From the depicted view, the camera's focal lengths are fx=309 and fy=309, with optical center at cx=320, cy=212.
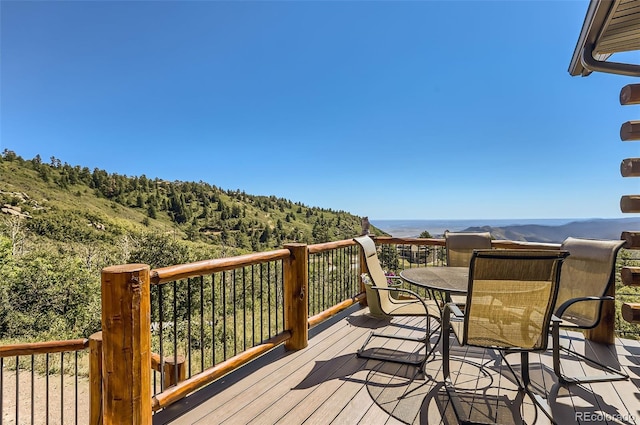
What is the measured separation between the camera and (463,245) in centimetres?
422

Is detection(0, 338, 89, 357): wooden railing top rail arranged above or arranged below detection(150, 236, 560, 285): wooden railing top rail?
below

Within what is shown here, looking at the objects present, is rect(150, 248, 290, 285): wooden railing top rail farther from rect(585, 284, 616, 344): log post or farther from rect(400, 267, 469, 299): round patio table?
rect(585, 284, 616, 344): log post

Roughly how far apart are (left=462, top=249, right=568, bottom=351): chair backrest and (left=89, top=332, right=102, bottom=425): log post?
98.8 inches

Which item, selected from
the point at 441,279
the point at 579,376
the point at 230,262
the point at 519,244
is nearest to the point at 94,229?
the point at 230,262

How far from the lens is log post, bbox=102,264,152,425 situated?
1595 millimetres

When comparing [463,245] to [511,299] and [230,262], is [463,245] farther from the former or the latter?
[230,262]

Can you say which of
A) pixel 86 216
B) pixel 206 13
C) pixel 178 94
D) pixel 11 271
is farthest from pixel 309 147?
pixel 86 216

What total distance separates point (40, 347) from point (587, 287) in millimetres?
4713

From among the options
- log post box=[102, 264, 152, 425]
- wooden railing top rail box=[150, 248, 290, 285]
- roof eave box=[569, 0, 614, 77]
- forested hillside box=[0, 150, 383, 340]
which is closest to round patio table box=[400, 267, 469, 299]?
wooden railing top rail box=[150, 248, 290, 285]

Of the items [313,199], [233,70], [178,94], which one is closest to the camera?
[233,70]

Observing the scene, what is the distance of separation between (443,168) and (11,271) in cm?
3232

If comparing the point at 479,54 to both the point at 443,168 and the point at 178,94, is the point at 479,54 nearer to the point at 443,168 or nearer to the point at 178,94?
the point at 443,168

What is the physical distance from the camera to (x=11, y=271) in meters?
20.3

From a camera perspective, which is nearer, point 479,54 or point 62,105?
point 479,54
